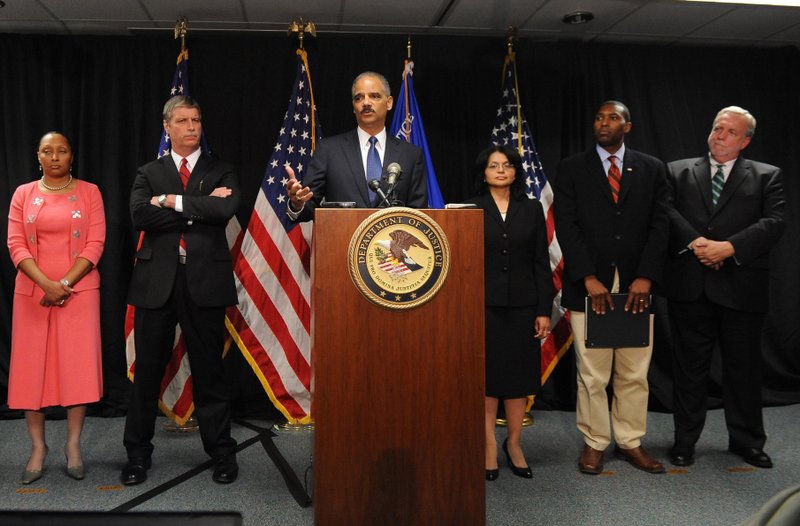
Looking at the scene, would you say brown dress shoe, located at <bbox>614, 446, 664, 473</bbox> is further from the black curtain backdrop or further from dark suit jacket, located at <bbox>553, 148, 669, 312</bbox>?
the black curtain backdrop

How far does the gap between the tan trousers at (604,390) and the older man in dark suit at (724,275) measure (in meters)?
0.29

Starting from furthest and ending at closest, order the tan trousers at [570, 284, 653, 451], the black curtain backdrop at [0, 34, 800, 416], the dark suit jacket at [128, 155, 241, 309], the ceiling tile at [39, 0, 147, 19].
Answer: the black curtain backdrop at [0, 34, 800, 416]
the ceiling tile at [39, 0, 147, 19]
the tan trousers at [570, 284, 653, 451]
the dark suit jacket at [128, 155, 241, 309]

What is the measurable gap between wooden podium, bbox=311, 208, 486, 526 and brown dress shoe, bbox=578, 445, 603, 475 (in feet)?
4.51

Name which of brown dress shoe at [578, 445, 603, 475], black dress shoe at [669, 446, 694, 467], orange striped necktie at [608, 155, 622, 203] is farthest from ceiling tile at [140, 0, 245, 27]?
black dress shoe at [669, 446, 694, 467]

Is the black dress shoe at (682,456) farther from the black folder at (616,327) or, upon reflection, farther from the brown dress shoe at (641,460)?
the black folder at (616,327)

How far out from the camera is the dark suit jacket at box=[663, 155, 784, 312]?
11.5 feet

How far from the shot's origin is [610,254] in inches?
134

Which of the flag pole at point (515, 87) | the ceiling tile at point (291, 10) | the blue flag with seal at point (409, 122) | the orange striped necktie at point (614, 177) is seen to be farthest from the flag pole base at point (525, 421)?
the ceiling tile at point (291, 10)

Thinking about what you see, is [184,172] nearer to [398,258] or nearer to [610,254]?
[398,258]

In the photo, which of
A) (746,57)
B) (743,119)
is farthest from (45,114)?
(746,57)

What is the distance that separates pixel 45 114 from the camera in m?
4.62

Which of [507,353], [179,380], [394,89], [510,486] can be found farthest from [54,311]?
[394,89]

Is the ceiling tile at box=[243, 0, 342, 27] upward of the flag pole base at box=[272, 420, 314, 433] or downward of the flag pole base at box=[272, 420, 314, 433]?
upward

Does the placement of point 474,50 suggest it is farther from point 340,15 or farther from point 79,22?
point 79,22
